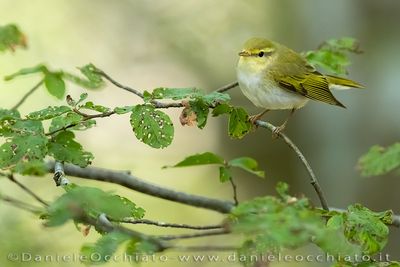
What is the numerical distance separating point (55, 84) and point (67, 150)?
0.41 metres

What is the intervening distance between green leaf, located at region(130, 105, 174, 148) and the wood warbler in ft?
3.42

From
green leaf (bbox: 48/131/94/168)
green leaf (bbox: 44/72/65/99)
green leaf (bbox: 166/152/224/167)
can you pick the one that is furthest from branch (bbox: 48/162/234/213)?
green leaf (bbox: 166/152/224/167)

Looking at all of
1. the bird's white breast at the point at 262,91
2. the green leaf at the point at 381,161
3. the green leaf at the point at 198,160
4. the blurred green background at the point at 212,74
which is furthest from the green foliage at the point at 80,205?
the blurred green background at the point at 212,74

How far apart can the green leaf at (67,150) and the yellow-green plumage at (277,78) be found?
1156mm

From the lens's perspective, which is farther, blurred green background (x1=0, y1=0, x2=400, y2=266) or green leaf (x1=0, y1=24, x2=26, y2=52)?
blurred green background (x1=0, y1=0, x2=400, y2=266)

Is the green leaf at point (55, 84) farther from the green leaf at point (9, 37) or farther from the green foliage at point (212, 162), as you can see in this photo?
the green foliage at point (212, 162)

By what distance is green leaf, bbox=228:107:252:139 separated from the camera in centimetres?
202

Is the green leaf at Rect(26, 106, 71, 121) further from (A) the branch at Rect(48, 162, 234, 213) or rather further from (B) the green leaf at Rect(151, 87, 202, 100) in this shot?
A: (A) the branch at Rect(48, 162, 234, 213)

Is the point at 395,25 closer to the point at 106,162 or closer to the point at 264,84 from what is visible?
the point at 106,162

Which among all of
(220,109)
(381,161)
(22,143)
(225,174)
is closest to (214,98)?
(220,109)

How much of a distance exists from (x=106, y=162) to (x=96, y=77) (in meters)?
3.87

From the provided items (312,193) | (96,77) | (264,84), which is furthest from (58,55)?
(96,77)

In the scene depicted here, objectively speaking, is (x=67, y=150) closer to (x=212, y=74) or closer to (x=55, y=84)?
(x=55, y=84)

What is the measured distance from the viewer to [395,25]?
246 inches
